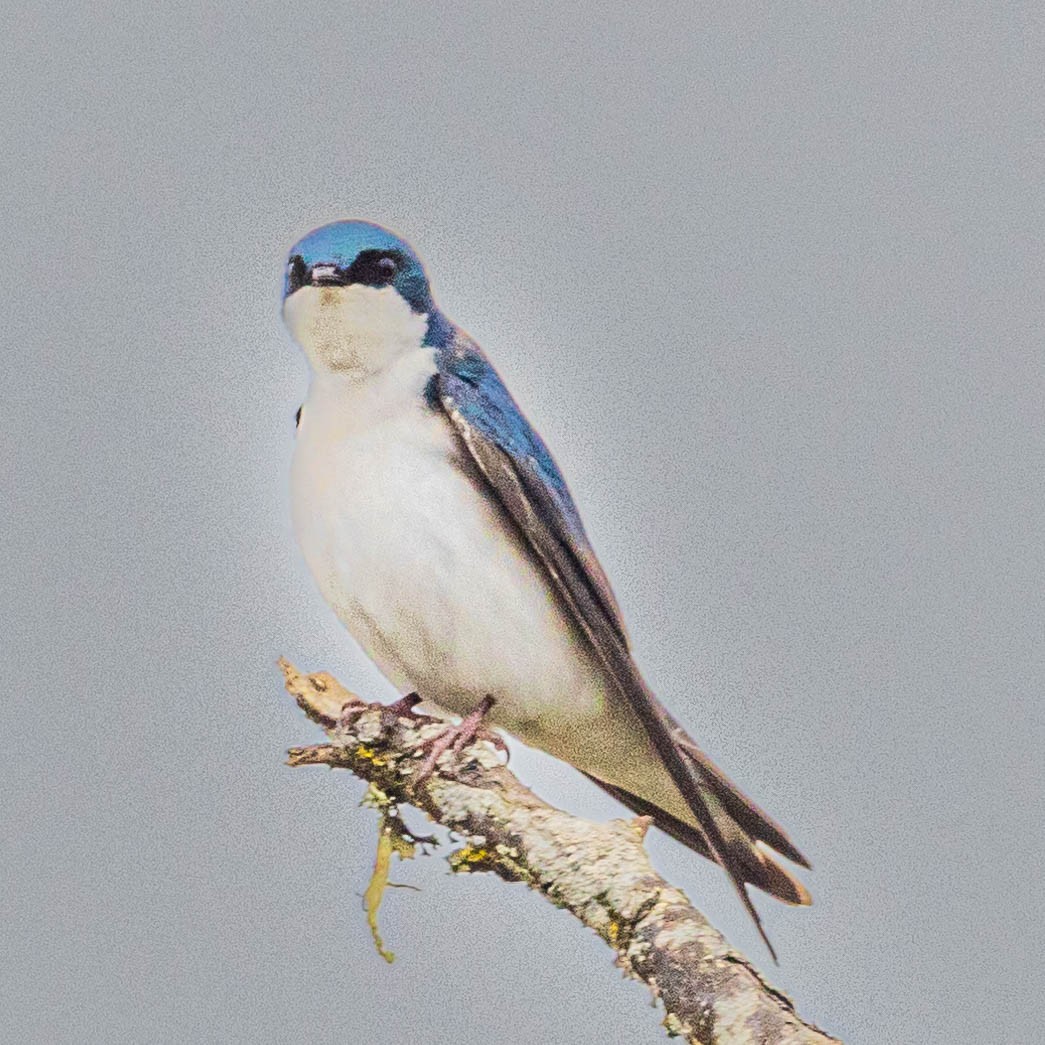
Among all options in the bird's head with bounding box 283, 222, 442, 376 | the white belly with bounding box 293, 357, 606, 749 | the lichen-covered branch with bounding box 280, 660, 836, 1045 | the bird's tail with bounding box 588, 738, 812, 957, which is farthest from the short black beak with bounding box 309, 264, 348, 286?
the bird's tail with bounding box 588, 738, 812, 957

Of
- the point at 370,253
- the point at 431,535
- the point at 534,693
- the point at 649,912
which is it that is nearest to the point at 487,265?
the point at 370,253

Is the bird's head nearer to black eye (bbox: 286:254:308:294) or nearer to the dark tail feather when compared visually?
black eye (bbox: 286:254:308:294)

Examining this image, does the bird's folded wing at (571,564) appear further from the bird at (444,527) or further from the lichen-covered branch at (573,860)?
the lichen-covered branch at (573,860)

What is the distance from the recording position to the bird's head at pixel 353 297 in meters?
3.04

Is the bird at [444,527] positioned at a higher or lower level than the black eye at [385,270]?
lower

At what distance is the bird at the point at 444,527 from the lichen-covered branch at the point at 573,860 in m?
0.12

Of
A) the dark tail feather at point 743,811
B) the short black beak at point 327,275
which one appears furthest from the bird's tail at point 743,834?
the short black beak at point 327,275

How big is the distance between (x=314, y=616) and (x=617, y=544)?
1.81 ft

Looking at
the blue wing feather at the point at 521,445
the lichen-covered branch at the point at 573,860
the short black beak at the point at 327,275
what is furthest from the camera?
the blue wing feather at the point at 521,445

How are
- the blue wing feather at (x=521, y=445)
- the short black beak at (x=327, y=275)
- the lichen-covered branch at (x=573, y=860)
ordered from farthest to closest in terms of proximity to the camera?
the blue wing feather at (x=521, y=445) → the short black beak at (x=327, y=275) → the lichen-covered branch at (x=573, y=860)

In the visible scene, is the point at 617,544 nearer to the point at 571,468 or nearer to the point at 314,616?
the point at 571,468

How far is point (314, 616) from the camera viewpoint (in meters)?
3.33

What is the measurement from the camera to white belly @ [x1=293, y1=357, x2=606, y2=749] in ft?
10.1

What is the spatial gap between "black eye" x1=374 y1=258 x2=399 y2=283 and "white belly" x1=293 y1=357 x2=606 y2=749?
18cm
